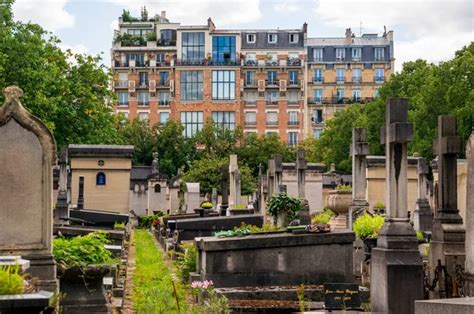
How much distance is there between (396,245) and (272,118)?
3665 inches

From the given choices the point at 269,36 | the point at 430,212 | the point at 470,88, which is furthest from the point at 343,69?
the point at 430,212

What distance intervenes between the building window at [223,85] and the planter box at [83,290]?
306ft

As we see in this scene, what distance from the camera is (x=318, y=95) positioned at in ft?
349

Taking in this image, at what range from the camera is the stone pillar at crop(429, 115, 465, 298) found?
Answer: 13719 mm

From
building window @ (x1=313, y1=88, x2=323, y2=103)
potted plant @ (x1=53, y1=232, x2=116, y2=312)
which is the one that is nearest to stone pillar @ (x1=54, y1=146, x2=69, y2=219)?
potted plant @ (x1=53, y1=232, x2=116, y2=312)

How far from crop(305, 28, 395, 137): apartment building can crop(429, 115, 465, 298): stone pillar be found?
298 ft

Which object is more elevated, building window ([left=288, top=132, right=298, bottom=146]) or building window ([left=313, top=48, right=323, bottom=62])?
building window ([left=313, top=48, right=323, bottom=62])

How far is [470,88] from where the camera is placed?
49500mm

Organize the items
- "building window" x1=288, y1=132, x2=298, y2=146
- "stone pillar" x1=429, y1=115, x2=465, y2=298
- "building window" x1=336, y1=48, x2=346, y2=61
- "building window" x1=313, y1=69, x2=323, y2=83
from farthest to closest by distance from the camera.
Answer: "building window" x1=336, y1=48, x2=346, y2=61 < "building window" x1=313, y1=69, x2=323, y2=83 < "building window" x1=288, y1=132, x2=298, y2=146 < "stone pillar" x1=429, y1=115, x2=465, y2=298

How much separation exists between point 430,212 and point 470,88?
21.4 metres

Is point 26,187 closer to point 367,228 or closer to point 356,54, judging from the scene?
point 367,228

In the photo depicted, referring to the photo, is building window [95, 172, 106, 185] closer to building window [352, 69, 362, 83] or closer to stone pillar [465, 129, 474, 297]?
stone pillar [465, 129, 474, 297]

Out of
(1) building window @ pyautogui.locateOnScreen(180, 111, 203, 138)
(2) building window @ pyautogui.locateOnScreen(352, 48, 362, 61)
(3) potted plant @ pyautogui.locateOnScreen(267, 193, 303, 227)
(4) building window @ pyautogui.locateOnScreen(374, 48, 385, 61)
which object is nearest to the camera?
(3) potted plant @ pyautogui.locateOnScreen(267, 193, 303, 227)

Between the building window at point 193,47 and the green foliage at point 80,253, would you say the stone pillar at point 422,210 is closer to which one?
the green foliage at point 80,253
